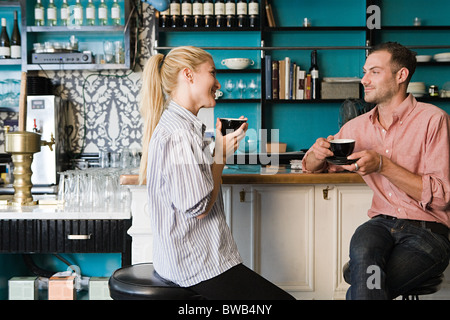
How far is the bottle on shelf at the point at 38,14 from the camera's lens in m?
4.86

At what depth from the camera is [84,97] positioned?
5.18m

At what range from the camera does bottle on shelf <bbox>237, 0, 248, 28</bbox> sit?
16.3 feet

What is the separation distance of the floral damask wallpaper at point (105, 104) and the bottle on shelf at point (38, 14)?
0.50 metres

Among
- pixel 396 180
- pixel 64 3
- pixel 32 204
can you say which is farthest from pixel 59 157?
pixel 396 180

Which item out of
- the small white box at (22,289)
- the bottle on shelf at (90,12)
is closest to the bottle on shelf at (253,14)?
the bottle on shelf at (90,12)

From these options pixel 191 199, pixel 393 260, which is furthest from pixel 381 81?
pixel 191 199

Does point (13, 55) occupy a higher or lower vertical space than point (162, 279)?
higher

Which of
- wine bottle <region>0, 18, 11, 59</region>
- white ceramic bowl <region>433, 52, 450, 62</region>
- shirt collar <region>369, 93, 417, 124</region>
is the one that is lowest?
shirt collar <region>369, 93, 417, 124</region>

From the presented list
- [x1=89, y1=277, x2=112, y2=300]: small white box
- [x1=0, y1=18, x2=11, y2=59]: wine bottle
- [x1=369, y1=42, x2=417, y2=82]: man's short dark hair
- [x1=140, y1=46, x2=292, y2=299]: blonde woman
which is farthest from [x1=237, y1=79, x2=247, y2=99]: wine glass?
[x1=140, y1=46, x2=292, y2=299]: blonde woman

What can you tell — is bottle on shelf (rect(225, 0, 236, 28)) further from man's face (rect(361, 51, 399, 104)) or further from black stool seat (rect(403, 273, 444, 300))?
black stool seat (rect(403, 273, 444, 300))

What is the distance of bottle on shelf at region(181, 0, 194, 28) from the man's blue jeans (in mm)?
3588

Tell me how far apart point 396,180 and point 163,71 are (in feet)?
3.10

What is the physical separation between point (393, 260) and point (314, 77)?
345 centimetres
